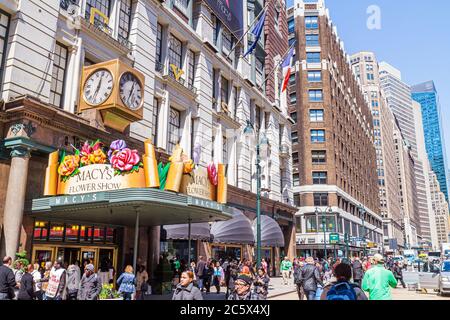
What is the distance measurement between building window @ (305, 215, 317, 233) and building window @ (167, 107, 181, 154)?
45.6 m

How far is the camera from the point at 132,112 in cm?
1825

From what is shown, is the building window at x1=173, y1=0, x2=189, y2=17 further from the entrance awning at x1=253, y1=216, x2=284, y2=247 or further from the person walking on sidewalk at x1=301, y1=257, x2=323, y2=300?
the person walking on sidewalk at x1=301, y1=257, x2=323, y2=300

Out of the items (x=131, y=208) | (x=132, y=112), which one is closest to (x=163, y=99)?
(x=132, y=112)

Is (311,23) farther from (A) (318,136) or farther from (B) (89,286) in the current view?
(B) (89,286)

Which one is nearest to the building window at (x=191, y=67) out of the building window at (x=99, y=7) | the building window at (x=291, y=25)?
the building window at (x=99, y=7)

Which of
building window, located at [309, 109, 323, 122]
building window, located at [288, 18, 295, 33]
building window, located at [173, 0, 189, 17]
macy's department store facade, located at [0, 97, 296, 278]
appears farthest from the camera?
building window, located at [288, 18, 295, 33]

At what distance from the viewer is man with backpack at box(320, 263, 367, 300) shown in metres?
5.32

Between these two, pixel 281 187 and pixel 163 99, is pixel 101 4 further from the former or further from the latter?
pixel 281 187

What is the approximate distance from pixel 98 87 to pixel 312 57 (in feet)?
201

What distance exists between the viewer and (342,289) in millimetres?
5418

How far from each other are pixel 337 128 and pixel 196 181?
202 feet

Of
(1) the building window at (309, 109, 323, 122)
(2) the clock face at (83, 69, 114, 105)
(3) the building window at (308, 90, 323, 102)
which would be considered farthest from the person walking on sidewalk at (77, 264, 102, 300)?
(3) the building window at (308, 90, 323, 102)

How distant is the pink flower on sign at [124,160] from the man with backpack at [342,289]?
8.81m

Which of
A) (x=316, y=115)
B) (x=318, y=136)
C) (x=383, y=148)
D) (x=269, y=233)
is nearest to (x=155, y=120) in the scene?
(x=269, y=233)
